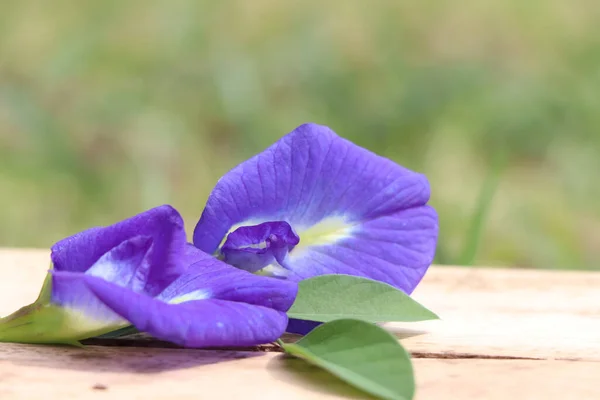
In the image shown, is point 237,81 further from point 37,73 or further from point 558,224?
point 558,224

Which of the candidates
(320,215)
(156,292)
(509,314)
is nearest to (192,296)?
(156,292)

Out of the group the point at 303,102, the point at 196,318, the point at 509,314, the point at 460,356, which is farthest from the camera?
the point at 303,102

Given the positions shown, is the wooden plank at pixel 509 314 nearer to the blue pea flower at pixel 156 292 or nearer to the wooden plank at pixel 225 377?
the wooden plank at pixel 225 377

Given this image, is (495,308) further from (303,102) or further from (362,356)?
(303,102)

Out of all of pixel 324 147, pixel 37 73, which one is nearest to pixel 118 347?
pixel 324 147

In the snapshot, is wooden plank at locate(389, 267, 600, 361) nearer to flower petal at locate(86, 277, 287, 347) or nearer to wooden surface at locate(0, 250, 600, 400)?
wooden surface at locate(0, 250, 600, 400)

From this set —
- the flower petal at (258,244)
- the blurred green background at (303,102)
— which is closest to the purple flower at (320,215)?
the flower petal at (258,244)

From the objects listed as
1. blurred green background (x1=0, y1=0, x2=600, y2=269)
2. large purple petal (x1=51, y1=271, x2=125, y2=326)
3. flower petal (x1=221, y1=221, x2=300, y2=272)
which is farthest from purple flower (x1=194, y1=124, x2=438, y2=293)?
blurred green background (x1=0, y1=0, x2=600, y2=269)
